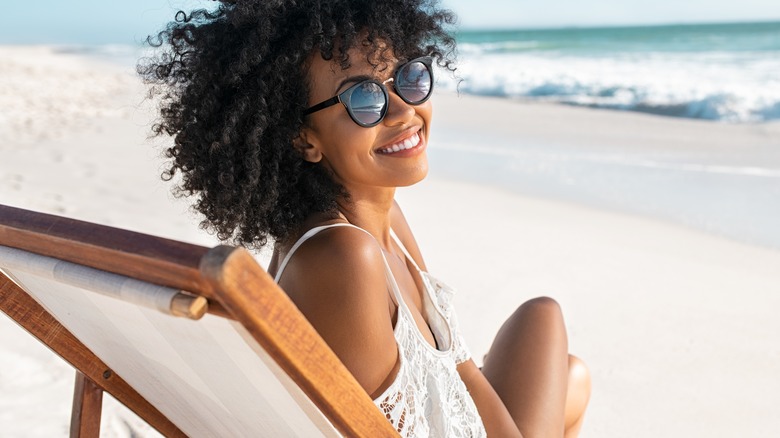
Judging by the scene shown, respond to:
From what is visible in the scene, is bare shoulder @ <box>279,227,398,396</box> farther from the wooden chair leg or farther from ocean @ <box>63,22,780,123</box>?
ocean @ <box>63,22,780,123</box>

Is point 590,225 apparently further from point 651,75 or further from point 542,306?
point 651,75

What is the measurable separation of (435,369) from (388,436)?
2.02 ft

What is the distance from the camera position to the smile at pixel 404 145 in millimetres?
2131

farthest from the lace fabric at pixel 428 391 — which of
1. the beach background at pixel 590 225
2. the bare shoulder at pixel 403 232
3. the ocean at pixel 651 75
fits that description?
the ocean at pixel 651 75

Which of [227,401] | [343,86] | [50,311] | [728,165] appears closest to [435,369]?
[227,401]

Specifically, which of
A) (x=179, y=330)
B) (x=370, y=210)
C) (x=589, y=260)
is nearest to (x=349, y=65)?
(x=370, y=210)

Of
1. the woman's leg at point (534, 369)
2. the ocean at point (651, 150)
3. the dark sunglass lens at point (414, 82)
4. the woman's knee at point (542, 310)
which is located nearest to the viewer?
the dark sunglass lens at point (414, 82)

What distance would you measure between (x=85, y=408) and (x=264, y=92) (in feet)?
2.81

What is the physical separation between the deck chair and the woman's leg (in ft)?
2.88

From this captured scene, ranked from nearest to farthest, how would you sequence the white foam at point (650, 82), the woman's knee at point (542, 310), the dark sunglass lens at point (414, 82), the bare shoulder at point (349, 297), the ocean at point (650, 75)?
the bare shoulder at point (349, 297), the dark sunglass lens at point (414, 82), the woman's knee at point (542, 310), the white foam at point (650, 82), the ocean at point (650, 75)

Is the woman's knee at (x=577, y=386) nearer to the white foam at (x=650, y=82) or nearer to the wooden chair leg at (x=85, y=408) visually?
the wooden chair leg at (x=85, y=408)

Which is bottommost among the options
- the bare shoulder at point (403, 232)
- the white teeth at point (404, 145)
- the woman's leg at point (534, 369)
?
the woman's leg at point (534, 369)

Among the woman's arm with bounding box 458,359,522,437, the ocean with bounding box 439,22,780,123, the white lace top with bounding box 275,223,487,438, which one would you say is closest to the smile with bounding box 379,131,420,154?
the white lace top with bounding box 275,223,487,438

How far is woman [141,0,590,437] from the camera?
6.44 feet
